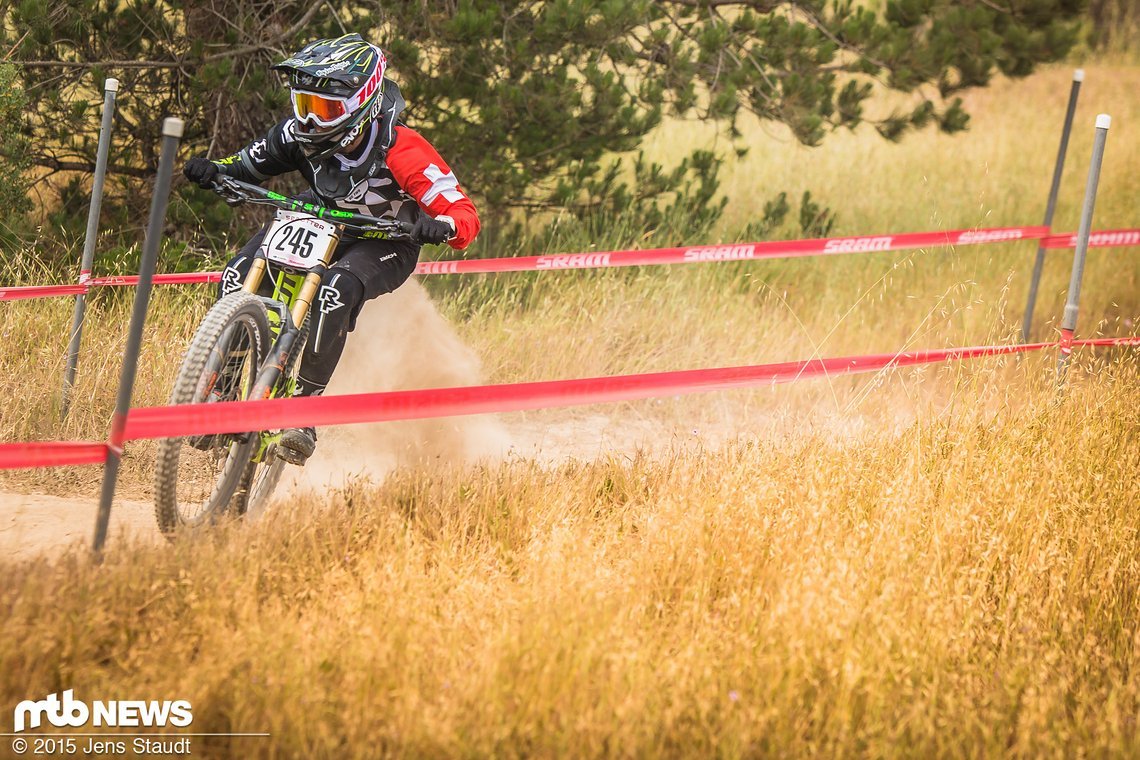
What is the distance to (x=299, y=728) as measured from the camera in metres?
2.47

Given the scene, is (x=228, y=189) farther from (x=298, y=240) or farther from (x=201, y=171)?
(x=298, y=240)

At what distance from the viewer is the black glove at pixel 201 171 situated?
4363mm

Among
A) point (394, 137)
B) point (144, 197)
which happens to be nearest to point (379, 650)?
point (394, 137)

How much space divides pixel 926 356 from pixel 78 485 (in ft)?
13.2

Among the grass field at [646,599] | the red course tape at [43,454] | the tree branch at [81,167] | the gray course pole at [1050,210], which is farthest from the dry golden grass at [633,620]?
the tree branch at [81,167]

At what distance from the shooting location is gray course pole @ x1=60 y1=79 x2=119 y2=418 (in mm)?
4938

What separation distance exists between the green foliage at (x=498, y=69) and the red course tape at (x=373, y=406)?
126 inches

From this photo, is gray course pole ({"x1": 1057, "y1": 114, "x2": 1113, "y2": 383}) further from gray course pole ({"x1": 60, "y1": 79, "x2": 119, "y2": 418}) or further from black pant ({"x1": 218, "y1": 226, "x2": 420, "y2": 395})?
gray course pole ({"x1": 60, "y1": 79, "x2": 119, "y2": 418})

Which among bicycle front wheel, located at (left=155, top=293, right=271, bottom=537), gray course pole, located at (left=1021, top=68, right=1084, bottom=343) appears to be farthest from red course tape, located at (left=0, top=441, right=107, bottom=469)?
gray course pole, located at (left=1021, top=68, right=1084, bottom=343)

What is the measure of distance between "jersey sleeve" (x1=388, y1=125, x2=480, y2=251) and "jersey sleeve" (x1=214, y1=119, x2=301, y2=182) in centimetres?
54

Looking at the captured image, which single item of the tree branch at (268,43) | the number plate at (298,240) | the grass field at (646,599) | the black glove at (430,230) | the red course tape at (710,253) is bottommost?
the grass field at (646,599)

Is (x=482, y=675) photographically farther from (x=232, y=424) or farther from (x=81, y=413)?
(x=81, y=413)

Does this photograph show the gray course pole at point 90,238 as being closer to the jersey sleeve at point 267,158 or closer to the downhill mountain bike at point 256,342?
the jersey sleeve at point 267,158

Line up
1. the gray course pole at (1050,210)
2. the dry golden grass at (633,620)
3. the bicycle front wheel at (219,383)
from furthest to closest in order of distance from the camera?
the gray course pole at (1050,210) < the bicycle front wheel at (219,383) < the dry golden grass at (633,620)
